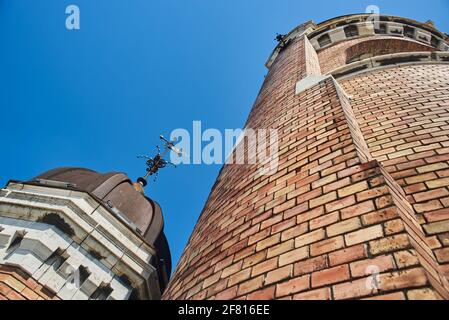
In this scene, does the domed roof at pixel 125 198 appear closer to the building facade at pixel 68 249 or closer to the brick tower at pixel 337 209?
the building facade at pixel 68 249

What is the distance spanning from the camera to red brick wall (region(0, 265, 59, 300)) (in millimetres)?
5582

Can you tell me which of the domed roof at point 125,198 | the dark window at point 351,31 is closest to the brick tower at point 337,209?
the domed roof at point 125,198

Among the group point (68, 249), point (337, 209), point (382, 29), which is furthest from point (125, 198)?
→ point (382, 29)

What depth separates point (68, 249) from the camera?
24.3ft

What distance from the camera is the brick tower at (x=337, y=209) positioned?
126cm

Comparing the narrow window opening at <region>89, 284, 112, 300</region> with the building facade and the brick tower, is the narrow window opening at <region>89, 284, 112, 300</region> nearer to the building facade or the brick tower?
the building facade

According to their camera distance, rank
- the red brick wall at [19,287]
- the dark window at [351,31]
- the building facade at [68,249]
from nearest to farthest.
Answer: the red brick wall at [19,287], the building facade at [68,249], the dark window at [351,31]

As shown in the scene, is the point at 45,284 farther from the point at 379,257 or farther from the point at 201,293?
the point at 379,257

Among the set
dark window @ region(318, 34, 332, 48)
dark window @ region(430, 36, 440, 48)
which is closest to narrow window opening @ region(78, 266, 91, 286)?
dark window @ region(318, 34, 332, 48)

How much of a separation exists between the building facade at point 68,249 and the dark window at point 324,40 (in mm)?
8308

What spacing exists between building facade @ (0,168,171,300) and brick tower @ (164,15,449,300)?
5.40 meters

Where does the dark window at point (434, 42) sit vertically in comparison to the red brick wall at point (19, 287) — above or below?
above

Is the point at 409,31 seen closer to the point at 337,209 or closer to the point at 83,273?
the point at 337,209
